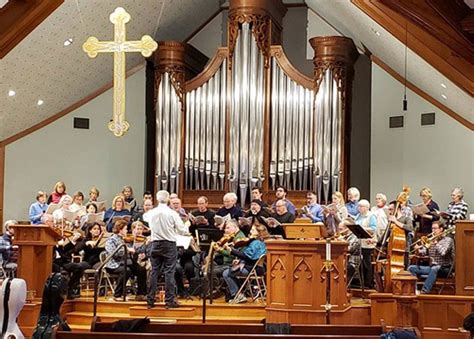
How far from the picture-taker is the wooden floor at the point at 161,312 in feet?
31.0

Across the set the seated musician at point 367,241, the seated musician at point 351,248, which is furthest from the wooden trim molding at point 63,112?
the seated musician at point 351,248

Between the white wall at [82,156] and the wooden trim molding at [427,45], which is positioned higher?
the wooden trim molding at [427,45]

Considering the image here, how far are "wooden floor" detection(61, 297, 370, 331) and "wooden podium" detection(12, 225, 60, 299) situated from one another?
572mm

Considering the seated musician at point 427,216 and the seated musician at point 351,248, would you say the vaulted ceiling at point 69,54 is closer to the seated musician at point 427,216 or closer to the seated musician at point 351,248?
the seated musician at point 351,248

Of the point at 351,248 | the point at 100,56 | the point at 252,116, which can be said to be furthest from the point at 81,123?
the point at 351,248

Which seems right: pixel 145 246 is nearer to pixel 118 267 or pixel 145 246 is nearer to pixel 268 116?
pixel 118 267

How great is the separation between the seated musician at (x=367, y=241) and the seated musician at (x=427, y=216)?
3.21 feet

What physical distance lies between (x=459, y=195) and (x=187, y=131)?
4228 mm

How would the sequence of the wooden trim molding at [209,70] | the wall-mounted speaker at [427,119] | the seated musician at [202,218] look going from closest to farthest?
the seated musician at [202,218] → the wall-mounted speaker at [427,119] → the wooden trim molding at [209,70]

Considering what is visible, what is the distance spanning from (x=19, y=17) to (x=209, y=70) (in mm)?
3735

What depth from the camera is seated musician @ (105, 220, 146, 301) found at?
10.2 meters

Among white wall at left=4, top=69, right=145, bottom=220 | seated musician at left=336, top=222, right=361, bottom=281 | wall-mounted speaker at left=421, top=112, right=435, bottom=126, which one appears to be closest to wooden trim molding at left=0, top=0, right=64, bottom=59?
white wall at left=4, top=69, right=145, bottom=220

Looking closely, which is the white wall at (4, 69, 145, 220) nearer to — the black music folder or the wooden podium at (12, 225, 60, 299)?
the wooden podium at (12, 225, 60, 299)

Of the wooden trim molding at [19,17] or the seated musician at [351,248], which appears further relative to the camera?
the seated musician at [351,248]
